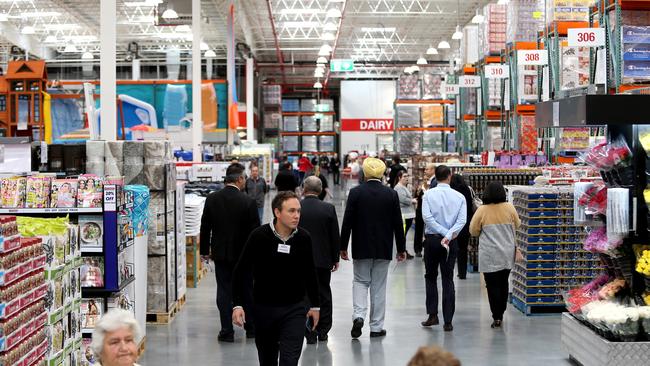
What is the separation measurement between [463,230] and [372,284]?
483cm

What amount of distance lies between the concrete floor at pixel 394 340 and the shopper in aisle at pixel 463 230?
5.81ft

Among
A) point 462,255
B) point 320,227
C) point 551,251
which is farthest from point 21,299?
point 462,255

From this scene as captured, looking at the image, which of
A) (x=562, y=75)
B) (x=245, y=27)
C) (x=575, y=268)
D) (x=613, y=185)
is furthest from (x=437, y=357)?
(x=245, y=27)

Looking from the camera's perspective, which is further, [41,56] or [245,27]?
[41,56]

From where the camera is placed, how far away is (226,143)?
31.1m

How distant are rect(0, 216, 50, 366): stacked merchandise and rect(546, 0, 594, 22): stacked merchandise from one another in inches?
439

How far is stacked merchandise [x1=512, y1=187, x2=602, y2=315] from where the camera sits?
11.0 metres

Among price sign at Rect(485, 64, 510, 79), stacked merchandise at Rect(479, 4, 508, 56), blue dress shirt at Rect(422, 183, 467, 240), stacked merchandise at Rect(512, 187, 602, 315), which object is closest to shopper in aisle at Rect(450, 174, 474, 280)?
stacked merchandise at Rect(512, 187, 602, 315)

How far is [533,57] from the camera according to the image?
52.4 feet

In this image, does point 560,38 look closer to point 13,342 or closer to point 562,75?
point 562,75

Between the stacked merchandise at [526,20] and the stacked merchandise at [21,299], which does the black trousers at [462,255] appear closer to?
the stacked merchandise at [526,20]

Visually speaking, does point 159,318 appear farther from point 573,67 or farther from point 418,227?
point 573,67

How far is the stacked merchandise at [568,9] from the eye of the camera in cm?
1495

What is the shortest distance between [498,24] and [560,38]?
3.85m
